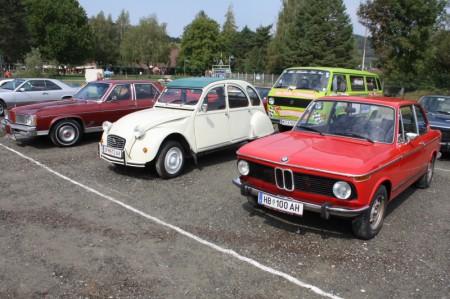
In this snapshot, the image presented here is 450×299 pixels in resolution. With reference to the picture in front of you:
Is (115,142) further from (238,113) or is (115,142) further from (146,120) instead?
(238,113)

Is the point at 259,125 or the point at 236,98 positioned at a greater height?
the point at 236,98

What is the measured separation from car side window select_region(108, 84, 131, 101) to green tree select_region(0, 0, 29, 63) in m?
53.8

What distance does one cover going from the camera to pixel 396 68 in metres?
31.3

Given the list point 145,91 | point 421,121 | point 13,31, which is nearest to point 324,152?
point 421,121

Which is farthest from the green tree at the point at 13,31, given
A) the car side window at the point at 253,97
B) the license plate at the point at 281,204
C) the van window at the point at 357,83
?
the license plate at the point at 281,204

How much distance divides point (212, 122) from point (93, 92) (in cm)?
446

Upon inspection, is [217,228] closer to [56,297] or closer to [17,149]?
[56,297]

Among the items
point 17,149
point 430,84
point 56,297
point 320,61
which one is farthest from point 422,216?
point 320,61

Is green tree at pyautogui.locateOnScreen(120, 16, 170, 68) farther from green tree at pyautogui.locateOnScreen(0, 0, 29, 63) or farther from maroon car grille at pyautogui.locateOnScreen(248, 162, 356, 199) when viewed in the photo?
maroon car grille at pyautogui.locateOnScreen(248, 162, 356, 199)

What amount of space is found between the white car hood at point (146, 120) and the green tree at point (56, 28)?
6030cm

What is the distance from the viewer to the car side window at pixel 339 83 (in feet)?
36.8

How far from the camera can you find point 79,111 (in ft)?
34.0

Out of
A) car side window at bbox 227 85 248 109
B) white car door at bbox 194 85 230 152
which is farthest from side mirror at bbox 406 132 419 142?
car side window at bbox 227 85 248 109

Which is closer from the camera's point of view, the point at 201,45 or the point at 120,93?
the point at 120,93
